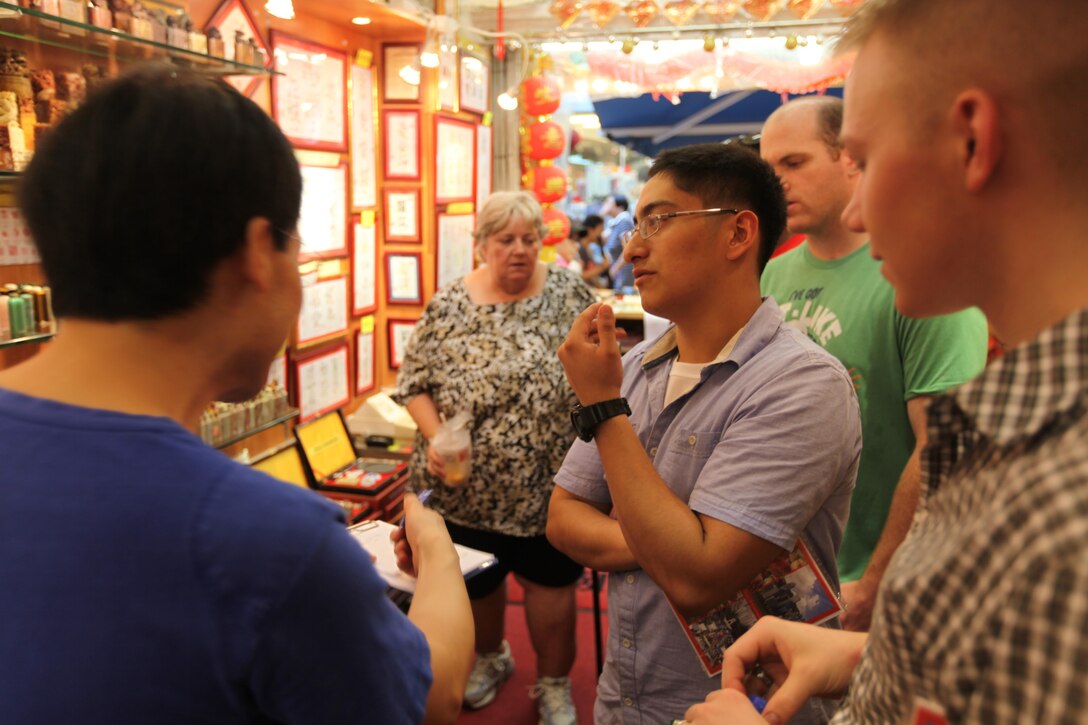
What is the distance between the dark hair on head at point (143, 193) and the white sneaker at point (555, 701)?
2.72 m

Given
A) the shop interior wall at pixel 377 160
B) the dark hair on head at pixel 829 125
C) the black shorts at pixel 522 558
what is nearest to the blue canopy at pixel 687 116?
the shop interior wall at pixel 377 160

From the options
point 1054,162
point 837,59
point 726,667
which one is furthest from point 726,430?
point 1054,162

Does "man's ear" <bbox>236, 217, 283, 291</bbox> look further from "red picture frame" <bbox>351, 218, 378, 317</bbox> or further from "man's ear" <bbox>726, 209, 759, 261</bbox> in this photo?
"red picture frame" <bbox>351, 218, 378, 317</bbox>

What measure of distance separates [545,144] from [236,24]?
3.07 m

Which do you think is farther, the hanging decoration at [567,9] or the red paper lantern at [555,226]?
the red paper lantern at [555,226]

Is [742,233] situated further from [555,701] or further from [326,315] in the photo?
[326,315]

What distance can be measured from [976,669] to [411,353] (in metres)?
2.70

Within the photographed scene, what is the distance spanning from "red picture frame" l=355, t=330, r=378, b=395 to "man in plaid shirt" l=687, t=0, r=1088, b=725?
4.01 m

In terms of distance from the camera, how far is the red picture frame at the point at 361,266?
4.43m

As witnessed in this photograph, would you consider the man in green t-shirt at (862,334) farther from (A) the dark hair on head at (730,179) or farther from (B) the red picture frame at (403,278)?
(B) the red picture frame at (403,278)

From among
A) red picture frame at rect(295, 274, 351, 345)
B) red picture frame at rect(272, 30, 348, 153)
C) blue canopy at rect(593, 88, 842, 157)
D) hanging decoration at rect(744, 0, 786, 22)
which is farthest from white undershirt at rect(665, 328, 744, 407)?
blue canopy at rect(593, 88, 842, 157)

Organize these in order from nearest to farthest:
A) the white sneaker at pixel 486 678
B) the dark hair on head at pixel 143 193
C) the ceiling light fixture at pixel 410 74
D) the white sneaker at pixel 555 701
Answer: the dark hair on head at pixel 143 193 → the white sneaker at pixel 555 701 → the white sneaker at pixel 486 678 → the ceiling light fixture at pixel 410 74

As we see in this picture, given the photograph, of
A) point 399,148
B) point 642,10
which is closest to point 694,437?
point 399,148

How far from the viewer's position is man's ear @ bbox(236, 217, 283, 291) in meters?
0.85
